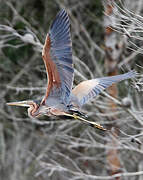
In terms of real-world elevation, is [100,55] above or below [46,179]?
above

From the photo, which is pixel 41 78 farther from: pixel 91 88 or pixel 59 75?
pixel 59 75

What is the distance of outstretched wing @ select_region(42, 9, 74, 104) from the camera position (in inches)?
158

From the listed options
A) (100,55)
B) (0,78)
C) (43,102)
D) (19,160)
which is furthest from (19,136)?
(43,102)

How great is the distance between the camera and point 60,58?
405 cm

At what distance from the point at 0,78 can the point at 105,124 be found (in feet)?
9.91

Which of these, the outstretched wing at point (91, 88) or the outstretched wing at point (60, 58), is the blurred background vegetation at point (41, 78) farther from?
the outstretched wing at point (60, 58)

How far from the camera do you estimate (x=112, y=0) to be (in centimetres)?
394

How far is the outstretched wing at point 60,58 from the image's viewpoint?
401cm

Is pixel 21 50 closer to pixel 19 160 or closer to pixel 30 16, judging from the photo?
pixel 30 16

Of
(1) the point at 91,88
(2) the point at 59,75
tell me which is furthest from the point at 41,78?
(2) the point at 59,75

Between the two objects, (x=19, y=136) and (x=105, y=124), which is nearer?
(x=105, y=124)

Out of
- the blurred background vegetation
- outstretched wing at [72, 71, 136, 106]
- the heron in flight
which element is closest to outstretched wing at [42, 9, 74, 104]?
the heron in flight

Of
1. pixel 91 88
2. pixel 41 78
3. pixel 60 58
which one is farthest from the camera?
pixel 41 78

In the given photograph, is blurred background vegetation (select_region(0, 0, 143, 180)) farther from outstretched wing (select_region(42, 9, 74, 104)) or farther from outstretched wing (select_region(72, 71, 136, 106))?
outstretched wing (select_region(42, 9, 74, 104))
